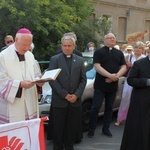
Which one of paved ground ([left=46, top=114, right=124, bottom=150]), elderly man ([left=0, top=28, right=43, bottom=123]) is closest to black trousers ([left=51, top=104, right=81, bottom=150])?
paved ground ([left=46, top=114, right=124, bottom=150])

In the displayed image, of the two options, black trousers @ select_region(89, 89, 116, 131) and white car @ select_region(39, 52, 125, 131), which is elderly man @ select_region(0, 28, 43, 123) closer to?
white car @ select_region(39, 52, 125, 131)

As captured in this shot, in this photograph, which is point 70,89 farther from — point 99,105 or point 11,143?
point 11,143

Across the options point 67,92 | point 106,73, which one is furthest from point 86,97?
point 67,92

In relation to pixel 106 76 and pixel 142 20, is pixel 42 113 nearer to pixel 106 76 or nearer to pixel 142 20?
pixel 106 76

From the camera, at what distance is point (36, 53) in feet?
37.6

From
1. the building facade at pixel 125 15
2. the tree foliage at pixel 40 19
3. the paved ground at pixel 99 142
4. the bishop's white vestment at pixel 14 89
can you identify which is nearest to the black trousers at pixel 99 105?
the paved ground at pixel 99 142

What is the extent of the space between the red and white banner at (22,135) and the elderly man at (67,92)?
5.37 ft

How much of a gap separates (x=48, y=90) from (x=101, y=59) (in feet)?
4.01

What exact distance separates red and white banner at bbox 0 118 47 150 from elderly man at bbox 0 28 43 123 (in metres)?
0.72

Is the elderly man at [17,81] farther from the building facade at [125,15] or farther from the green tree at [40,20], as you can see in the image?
the building facade at [125,15]

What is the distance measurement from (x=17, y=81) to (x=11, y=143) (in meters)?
0.98

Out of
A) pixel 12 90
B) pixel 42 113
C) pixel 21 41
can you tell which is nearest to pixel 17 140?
pixel 12 90

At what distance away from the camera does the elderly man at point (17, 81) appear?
3.75m

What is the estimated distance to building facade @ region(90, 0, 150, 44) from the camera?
25.3 metres
